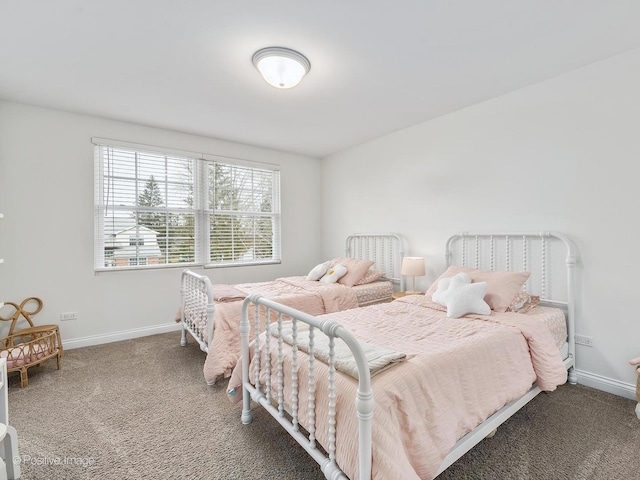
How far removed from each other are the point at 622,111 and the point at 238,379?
332cm

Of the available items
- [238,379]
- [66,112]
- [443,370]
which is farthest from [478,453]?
[66,112]

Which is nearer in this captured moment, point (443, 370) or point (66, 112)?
point (443, 370)

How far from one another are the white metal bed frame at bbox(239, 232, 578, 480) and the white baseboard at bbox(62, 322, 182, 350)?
2172 millimetres

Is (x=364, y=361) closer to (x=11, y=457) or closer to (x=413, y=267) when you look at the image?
(x=11, y=457)

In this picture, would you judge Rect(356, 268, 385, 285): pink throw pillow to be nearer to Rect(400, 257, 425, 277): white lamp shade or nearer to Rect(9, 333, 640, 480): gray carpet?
Rect(400, 257, 425, 277): white lamp shade

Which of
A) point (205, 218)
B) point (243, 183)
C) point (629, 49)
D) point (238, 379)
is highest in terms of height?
point (629, 49)

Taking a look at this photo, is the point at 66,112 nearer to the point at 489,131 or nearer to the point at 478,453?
the point at 489,131

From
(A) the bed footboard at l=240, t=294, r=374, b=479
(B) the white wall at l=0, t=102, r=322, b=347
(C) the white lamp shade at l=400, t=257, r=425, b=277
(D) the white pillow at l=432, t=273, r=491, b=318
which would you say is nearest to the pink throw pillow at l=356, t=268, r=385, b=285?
(C) the white lamp shade at l=400, t=257, r=425, b=277

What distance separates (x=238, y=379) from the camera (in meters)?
2.00

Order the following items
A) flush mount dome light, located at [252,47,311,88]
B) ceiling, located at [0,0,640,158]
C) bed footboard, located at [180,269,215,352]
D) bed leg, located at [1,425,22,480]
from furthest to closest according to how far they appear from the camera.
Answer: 1. bed footboard, located at [180,269,215,352]
2. flush mount dome light, located at [252,47,311,88]
3. ceiling, located at [0,0,640,158]
4. bed leg, located at [1,425,22,480]

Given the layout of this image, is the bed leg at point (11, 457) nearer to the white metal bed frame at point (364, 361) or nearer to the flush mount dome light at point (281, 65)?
the white metal bed frame at point (364, 361)

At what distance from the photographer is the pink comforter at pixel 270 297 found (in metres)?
2.41

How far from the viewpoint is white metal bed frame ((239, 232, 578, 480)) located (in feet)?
3.58

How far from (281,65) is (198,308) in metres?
2.21
